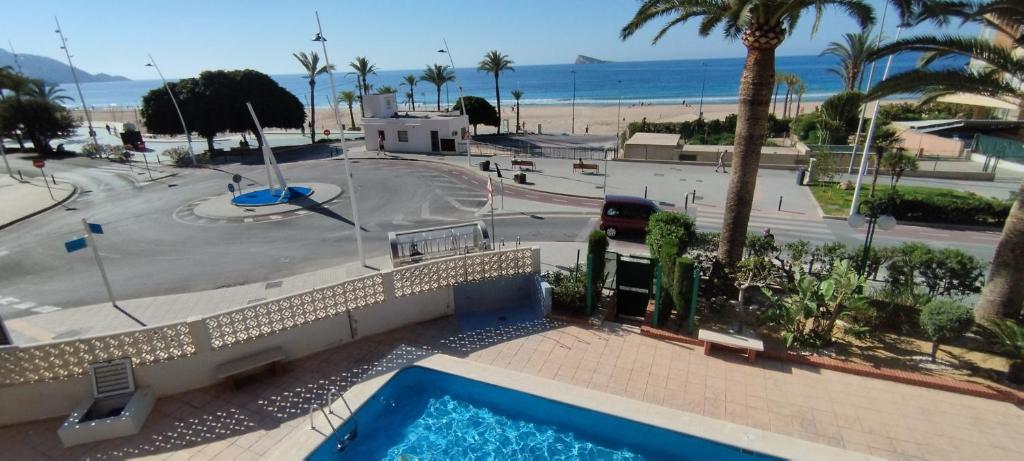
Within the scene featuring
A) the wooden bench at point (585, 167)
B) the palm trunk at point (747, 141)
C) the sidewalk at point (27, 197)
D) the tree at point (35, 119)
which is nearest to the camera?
the palm trunk at point (747, 141)

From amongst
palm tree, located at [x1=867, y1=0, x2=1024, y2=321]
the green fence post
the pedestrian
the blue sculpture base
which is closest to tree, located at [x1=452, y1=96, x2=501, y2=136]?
the pedestrian

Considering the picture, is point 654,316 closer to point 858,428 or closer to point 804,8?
point 858,428

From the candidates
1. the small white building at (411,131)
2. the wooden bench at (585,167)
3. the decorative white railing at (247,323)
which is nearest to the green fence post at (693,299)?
the decorative white railing at (247,323)

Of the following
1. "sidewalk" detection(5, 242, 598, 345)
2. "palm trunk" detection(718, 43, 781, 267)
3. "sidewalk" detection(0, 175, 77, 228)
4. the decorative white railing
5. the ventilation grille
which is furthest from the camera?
"sidewalk" detection(0, 175, 77, 228)

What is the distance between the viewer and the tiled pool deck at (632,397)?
8555 mm

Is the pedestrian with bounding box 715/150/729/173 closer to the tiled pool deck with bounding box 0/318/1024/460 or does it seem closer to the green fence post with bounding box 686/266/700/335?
the green fence post with bounding box 686/266/700/335

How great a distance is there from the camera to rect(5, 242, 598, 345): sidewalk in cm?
1364

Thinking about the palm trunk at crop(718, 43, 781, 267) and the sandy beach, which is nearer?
the palm trunk at crop(718, 43, 781, 267)

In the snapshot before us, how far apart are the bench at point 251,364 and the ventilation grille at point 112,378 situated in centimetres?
154

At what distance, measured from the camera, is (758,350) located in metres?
10.8

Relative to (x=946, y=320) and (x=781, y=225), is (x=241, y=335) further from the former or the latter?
(x=781, y=225)

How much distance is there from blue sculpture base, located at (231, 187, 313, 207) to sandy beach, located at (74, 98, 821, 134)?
45.1 m

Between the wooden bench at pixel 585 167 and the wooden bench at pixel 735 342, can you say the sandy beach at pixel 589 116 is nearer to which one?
the wooden bench at pixel 585 167

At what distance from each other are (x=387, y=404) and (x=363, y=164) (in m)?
32.9
